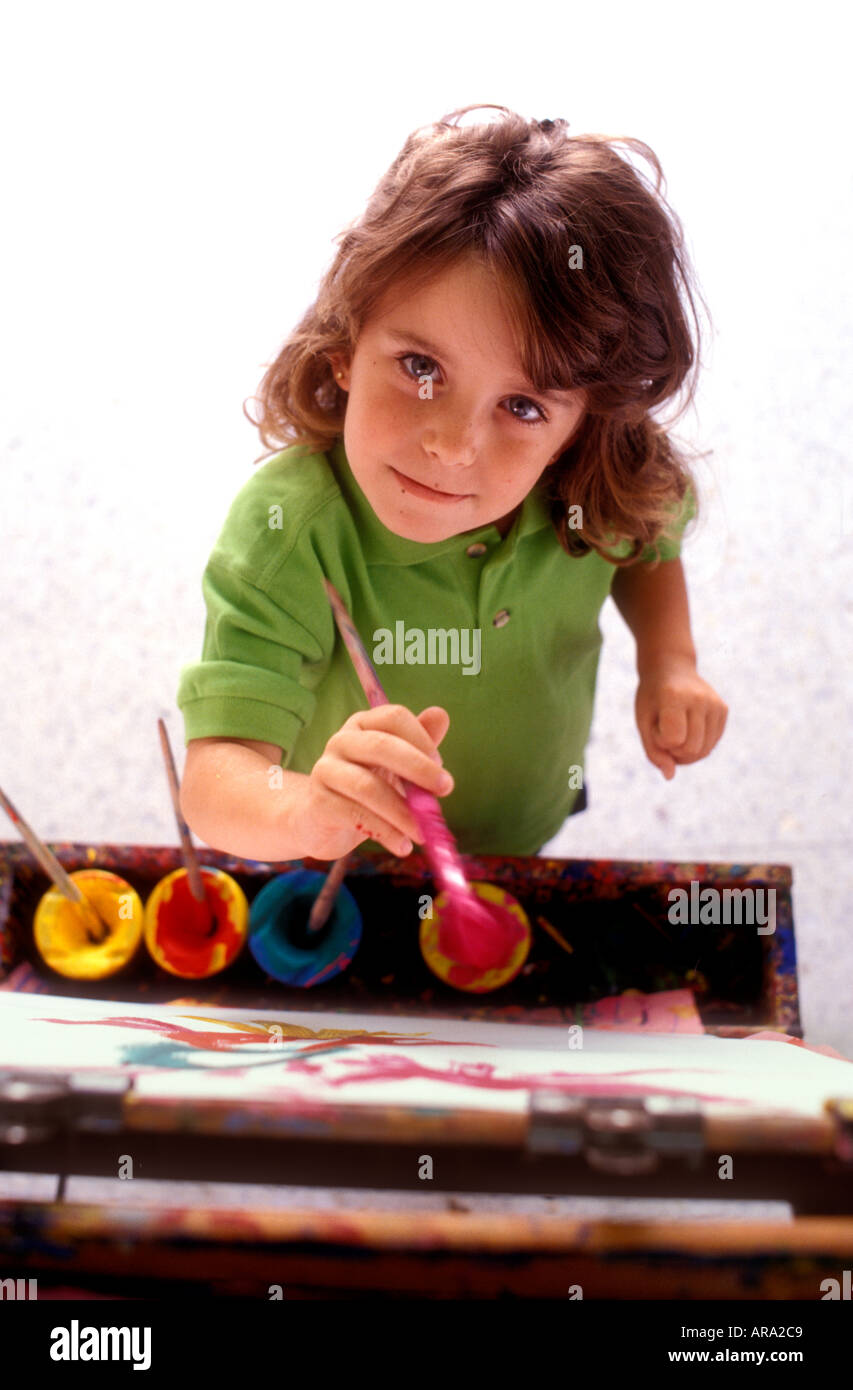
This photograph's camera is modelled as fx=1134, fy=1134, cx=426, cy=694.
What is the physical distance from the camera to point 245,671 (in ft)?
1.54

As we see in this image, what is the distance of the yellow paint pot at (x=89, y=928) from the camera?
0.50 meters

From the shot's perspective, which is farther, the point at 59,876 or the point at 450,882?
the point at 59,876

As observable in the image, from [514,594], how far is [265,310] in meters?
0.58

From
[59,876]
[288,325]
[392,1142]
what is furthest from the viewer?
[288,325]

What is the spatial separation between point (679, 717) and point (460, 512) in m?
0.18

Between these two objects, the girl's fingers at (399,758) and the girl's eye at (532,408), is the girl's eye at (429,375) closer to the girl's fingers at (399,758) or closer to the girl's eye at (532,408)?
the girl's eye at (532,408)

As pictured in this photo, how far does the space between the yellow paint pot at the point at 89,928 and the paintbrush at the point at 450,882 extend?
0.14 metres

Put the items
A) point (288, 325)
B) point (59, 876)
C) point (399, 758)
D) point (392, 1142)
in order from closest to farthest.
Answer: point (392, 1142) → point (399, 758) → point (59, 876) → point (288, 325)

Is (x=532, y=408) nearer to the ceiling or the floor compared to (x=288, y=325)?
nearer to the floor

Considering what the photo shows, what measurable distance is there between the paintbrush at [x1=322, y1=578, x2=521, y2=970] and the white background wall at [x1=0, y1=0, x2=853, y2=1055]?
1.57ft

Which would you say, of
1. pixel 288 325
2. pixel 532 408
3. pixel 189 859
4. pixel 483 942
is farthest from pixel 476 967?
pixel 288 325

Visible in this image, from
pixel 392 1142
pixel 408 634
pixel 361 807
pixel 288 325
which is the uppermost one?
pixel 288 325

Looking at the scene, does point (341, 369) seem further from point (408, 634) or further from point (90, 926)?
point (90, 926)

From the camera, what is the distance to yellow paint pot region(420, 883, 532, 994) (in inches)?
19.7
